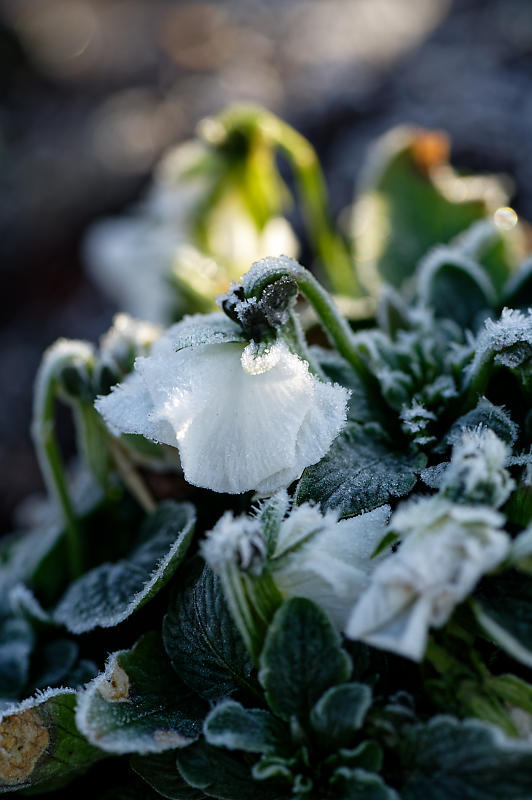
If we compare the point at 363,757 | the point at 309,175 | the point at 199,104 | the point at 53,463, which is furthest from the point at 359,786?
the point at 199,104

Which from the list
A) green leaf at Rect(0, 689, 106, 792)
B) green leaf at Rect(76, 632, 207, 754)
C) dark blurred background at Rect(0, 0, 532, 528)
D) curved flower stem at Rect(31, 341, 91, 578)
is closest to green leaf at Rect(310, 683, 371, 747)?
green leaf at Rect(76, 632, 207, 754)

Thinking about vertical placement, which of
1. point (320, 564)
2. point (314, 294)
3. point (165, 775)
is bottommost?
point (165, 775)

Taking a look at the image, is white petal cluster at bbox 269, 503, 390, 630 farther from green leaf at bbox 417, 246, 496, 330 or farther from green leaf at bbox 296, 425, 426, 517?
green leaf at bbox 417, 246, 496, 330

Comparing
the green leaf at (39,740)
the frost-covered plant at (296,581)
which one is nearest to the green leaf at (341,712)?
the frost-covered plant at (296,581)

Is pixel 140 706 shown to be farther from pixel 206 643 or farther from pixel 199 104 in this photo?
pixel 199 104

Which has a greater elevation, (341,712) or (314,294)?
(314,294)

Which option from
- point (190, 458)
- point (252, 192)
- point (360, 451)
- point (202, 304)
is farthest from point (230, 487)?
point (252, 192)
